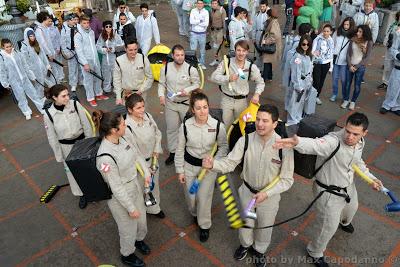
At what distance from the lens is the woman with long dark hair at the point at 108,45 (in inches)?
332

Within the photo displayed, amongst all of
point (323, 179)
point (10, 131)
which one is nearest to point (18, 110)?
point (10, 131)

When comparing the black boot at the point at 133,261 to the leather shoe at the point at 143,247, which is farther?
the leather shoe at the point at 143,247

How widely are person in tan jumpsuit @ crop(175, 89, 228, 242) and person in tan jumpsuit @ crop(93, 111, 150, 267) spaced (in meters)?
0.51

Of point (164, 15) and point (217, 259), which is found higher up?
point (164, 15)

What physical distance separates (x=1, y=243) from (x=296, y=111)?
5.90 metres

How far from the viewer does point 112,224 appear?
5059 millimetres

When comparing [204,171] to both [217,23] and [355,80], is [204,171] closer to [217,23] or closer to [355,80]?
[355,80]

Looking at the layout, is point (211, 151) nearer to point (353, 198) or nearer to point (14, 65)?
point (353, 198)

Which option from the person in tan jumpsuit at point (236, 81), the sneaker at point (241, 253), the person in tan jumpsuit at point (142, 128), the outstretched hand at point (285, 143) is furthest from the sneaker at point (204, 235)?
the person in tan jumpsuit at point (236, 81)

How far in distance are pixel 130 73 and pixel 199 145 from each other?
2627 mm

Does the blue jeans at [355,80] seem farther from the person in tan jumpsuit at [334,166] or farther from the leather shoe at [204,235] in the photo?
the leather shoe at [204,235]

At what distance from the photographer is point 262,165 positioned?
3.70 m

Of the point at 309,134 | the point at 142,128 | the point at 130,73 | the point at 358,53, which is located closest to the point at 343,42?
the point at 358,53

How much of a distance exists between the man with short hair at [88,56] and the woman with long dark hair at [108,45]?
13.1 inches
